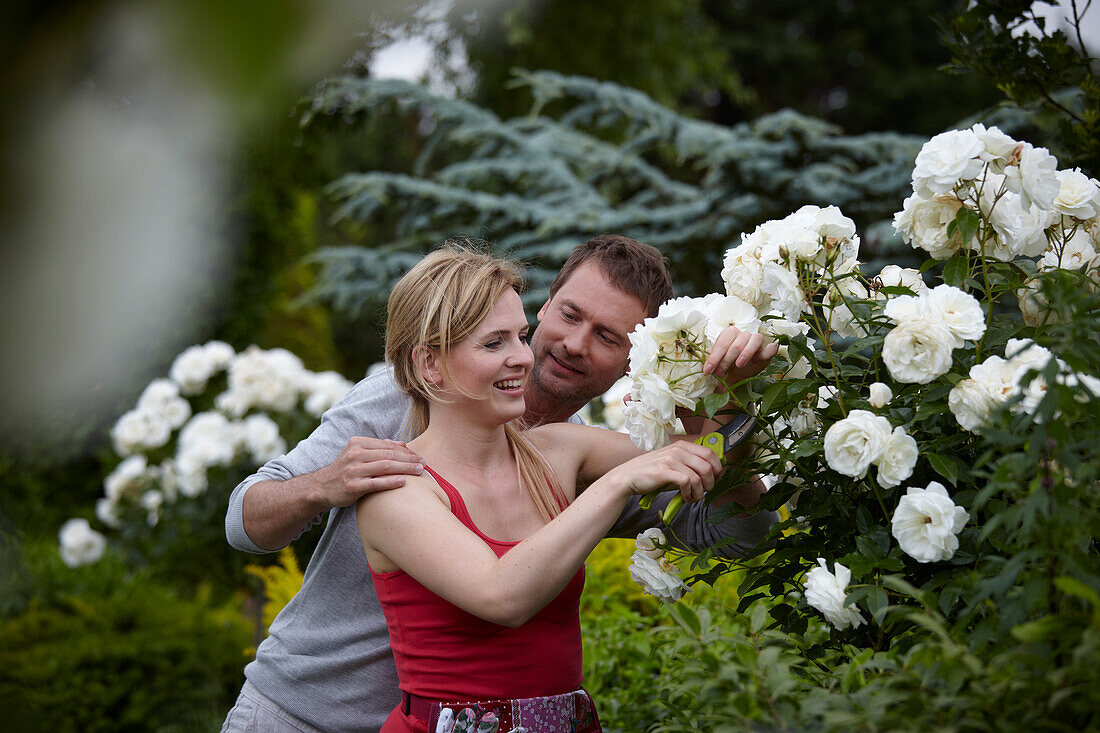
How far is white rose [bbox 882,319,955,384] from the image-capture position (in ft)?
4.30

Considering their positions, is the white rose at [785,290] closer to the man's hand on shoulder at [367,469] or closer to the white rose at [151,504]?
the man's hand on shoulder at [367,469]

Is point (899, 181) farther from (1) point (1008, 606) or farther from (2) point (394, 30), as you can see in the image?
(2) point (394, 30)

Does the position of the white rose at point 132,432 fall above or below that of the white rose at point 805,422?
below

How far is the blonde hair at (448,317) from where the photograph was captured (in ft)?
6.15

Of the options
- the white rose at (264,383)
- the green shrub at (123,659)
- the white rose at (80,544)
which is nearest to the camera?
the green shrub at (123,659)

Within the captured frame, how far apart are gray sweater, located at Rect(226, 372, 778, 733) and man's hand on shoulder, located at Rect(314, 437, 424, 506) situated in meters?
0.37

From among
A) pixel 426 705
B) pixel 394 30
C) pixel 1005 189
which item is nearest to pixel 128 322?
pixel 394 30

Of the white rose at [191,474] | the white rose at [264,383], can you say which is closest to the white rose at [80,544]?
the white rose at [191,474]

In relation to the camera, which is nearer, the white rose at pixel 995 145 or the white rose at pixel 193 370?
the white rose at pixel 995 145

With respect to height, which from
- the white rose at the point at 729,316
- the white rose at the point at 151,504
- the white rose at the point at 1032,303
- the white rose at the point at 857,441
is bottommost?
the white rose at the point at 151,504

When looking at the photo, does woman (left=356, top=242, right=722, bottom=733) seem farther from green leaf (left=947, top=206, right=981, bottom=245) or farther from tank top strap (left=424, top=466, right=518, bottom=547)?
green leaf (left=947, top=206, right=981, bottom=245)

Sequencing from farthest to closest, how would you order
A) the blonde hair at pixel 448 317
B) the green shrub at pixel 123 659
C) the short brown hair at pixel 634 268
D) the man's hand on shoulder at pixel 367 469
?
1. the green shrub at pixel 123 659
2. the short brown hair at pixel 634 268
3. the blonde hair at pixel 448 317
4. the man's hand on shoulder at pixel 367 469

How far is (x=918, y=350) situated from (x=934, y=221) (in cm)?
31

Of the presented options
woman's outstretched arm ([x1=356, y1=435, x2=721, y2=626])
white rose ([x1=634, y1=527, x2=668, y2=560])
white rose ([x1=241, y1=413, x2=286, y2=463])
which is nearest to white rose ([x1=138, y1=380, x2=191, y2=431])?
white rose ([x1=241, y1=413, x2=286, y2=463])
